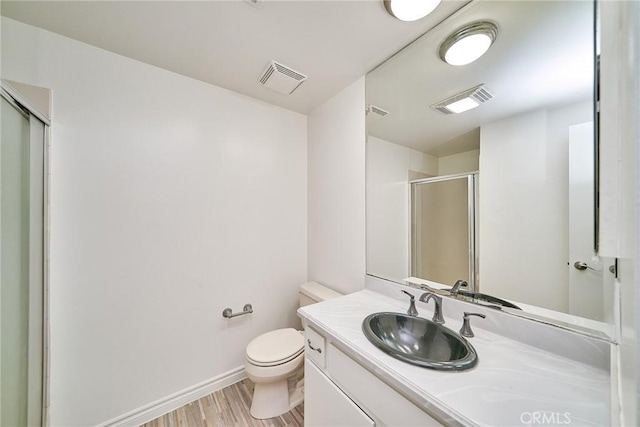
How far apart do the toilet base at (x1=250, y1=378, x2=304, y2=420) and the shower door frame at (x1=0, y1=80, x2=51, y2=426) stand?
105 centimetres

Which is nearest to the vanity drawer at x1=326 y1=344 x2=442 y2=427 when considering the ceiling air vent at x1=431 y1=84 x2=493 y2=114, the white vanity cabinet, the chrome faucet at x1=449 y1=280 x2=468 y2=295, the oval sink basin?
the white vanity cabinet

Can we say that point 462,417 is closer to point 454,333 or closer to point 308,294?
point 454,333

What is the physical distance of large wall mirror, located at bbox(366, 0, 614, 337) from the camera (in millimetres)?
771

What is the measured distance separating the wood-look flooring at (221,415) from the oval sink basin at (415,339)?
3.02 ft

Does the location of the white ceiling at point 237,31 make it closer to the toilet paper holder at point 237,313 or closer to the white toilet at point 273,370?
the toilet paper holder at point 237,313

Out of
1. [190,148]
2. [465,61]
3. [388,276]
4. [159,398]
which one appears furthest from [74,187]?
[465,61]

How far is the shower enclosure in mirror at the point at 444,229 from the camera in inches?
41.9

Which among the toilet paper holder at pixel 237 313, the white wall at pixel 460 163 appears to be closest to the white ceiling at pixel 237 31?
the white wall at pixel 460 163

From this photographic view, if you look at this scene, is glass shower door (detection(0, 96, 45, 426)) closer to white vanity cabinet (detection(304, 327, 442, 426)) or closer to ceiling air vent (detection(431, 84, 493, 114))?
white vanity cabinet (detection(304, 327, 442, 426))

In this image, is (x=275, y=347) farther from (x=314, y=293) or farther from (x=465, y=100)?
(x=465, y=100)

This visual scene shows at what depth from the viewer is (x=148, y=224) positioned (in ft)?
4.62

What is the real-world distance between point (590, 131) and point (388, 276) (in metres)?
1.07

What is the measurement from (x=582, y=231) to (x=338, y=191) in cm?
129

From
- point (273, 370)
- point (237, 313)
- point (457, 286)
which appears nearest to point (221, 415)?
point (273, 370)
